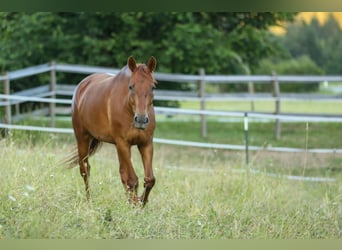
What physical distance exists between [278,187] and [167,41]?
4737 mm

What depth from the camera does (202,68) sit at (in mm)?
10117

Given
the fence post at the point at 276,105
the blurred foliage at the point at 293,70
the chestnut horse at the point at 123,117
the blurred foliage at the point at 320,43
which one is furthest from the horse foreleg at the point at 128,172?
the blurred foliage at the point at 320,43

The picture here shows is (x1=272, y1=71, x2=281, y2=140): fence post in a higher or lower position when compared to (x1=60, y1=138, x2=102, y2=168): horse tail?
lower

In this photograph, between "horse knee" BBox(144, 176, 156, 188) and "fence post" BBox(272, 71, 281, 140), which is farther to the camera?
"fence post" BBox(272, 71, 281, 140)

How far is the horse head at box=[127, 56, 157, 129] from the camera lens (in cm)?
382

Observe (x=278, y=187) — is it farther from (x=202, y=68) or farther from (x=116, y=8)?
(x=202, y=68)

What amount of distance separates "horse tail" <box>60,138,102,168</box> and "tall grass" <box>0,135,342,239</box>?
80 millimetres

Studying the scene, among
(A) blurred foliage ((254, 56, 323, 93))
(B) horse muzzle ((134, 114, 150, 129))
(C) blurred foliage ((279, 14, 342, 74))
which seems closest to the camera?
(B) horse muzzle ((134, 114, 150, 129))

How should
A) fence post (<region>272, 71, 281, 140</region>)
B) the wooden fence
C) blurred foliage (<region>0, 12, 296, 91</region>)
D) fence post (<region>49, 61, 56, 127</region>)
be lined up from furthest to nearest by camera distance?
blurred foliage (<region>0, 12, 296, 91</region>), fence post (<region>272, 71, 281, 140</region>), the wooden fence, fence post (<region>49, 61, 56, 127</region>)

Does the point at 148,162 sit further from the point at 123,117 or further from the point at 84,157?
the point at 84,157

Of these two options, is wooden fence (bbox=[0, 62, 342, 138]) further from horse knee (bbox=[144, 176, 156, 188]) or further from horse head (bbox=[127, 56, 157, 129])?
horse head (bbox=[127, 56, 157, 129])

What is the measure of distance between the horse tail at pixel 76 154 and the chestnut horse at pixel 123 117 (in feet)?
0.16

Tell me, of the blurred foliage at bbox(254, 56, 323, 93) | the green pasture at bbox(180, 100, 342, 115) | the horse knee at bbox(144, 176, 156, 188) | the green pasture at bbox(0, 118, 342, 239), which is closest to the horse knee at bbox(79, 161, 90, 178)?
the green pasture at bbox(0, 118, 342, 239)

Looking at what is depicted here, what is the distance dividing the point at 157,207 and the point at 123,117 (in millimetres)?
682
